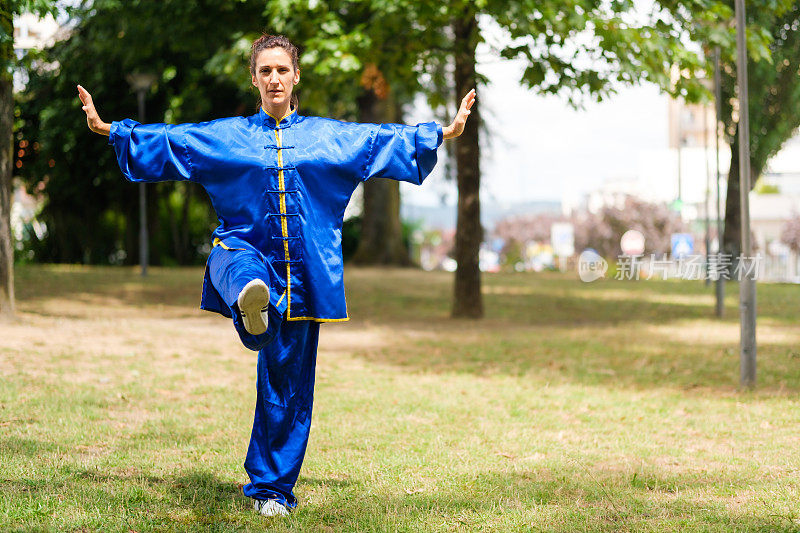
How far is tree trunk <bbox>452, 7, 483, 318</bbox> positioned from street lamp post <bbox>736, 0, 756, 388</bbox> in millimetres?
5966

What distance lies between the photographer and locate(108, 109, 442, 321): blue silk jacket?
Answer: 4.38 metres

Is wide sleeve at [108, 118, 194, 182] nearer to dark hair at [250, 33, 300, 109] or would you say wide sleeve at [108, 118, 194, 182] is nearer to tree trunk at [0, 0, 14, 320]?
dark hair at [250, 33, 300, 109]

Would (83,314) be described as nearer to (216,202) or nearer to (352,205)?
(216,202)

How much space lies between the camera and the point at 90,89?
24.3m

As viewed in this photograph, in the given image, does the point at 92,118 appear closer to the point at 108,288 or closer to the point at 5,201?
the point at 5,201

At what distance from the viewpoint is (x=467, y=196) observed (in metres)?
14.9

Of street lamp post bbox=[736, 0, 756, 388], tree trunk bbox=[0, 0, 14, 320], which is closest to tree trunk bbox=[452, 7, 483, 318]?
street lamp post bbox=[736, 0, 756, 388]

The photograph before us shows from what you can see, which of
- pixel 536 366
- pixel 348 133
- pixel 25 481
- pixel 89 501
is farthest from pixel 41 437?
pixel 536 366

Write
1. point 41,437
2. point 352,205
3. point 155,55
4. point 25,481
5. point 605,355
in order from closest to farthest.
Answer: point 25,481 → point 41,437 → point 605,355 → point 155,55 → point 352,205

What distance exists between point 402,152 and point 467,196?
1040 cm

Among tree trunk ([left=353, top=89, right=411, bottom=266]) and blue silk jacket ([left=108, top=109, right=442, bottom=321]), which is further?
tree trunk ([left=353, top=89, right=411, bottom=266])

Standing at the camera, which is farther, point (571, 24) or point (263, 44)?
point (571, 24)

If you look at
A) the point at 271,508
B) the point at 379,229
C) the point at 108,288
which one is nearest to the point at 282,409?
the point at 271,508

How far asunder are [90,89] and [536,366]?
57.8ft
